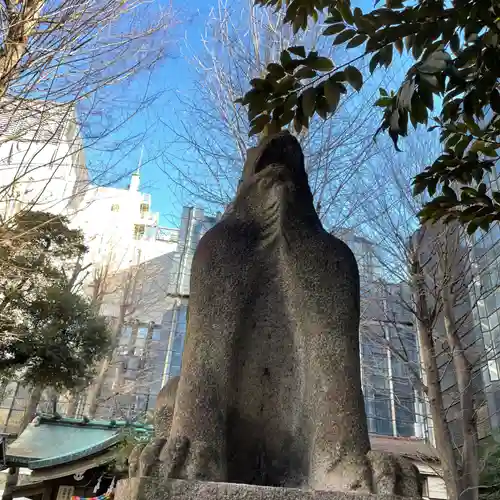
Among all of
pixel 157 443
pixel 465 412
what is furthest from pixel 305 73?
pixel 465 412

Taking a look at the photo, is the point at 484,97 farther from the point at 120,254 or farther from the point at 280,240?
the point at 120,254

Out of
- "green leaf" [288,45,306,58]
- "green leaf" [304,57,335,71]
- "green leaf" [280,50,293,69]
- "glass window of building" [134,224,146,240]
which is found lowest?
"green leaf" [304,57,335,71]

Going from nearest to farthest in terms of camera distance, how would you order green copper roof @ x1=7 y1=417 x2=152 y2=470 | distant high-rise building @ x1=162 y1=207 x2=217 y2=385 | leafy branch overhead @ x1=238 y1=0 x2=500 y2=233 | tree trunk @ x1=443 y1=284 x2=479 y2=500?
leafy branch overhead @ x1=238 y1=0 x2=500 y2=233
tree trunk @ x1=443 y1=284 x2=479 y2=500
green copper roof @ x1=7 y1=417 x2=152 y2=470
distant high-rise building @ x1=162 y1=207 x2=217 y2=385

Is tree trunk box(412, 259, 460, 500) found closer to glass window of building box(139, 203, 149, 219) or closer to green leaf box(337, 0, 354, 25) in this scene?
green leaf box(337, 0, 354, 25)

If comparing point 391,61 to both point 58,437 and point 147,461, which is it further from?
point 58,437

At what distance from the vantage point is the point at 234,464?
1.85 meters

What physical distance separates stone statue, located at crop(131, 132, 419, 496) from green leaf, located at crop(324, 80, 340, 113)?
0.49 m

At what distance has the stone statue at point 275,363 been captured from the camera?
66.6 inches

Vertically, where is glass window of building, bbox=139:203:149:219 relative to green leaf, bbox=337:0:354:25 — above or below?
above

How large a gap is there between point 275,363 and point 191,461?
21.0 inches

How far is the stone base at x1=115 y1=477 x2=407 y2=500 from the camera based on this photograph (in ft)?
4.99

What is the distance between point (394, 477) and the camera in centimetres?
157

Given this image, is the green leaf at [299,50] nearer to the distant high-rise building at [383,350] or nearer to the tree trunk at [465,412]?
the tree trunk at [465,412]

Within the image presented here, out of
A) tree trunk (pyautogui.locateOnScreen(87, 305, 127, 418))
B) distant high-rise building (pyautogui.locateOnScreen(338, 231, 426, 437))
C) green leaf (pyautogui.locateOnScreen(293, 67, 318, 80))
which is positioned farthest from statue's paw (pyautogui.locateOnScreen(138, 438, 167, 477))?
tree trunk (pyautogui.locateOnScreen(87, 305, 127, 418))
